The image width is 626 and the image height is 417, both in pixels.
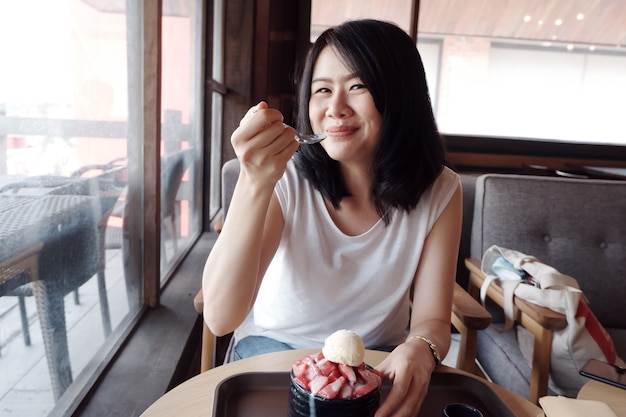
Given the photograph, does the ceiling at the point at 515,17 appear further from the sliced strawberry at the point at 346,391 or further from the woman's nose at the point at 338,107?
the sliced strawberry at the point at 346,391

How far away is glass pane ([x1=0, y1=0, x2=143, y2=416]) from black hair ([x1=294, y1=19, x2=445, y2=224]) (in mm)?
506

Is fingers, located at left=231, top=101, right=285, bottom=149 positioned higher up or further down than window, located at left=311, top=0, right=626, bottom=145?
further down

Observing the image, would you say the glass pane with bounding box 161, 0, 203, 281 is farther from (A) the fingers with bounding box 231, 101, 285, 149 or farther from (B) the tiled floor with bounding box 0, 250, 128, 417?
(A) the fingers with bounding box 231, 101, 285, 149

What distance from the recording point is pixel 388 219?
1155 millimetres

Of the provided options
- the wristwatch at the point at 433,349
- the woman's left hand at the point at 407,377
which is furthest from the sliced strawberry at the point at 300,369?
the wristwatch at the point at 433,349

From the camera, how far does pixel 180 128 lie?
7.38 ft

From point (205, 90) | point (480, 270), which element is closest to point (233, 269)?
point (480, 270)

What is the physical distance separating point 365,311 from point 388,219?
21 centimetres

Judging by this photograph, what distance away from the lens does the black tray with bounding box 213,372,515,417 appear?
0.75m

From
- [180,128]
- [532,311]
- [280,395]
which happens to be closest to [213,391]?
[280,395]

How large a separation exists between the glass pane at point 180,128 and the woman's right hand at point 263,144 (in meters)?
1.11

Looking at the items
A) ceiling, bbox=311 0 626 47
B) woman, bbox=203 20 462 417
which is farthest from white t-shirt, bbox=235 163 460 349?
ceiling, bbox=311 0 626 47

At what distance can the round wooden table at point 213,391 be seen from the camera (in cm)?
75

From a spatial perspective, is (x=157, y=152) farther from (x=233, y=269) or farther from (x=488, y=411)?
(x=488, y=411)
